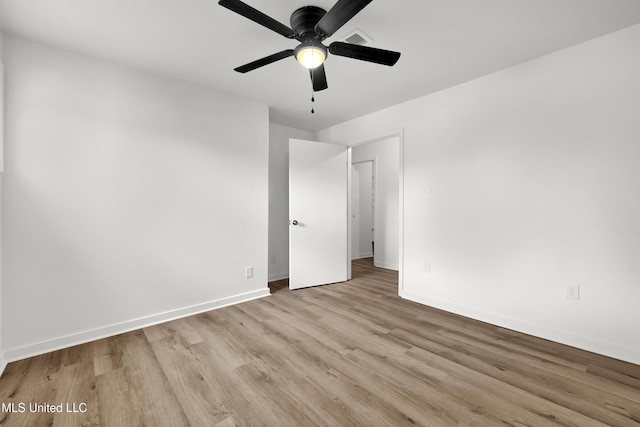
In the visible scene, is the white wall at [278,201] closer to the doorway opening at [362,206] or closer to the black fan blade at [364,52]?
the doorway opening at [362,206]

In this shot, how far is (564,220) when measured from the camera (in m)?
2.28

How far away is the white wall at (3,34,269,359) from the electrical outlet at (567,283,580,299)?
3135 millimetres

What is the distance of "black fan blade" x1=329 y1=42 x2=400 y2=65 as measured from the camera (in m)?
1.70

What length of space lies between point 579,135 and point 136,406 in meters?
3.64

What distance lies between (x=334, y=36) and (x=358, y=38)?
185 mm

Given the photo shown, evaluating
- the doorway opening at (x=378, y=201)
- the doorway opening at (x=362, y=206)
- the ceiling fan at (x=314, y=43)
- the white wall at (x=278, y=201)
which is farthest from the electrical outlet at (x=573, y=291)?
the doorway opening at (x=362, y=206)

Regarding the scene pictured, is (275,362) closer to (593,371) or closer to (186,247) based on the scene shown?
(186,247)

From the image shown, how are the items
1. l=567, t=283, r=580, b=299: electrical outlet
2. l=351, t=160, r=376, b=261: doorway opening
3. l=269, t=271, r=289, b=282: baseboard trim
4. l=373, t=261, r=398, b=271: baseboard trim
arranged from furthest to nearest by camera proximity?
l=351, t=160, r=376, b=261: doorway opening → l=373, t=261, r=398, b=271: baseboard trim → l=269, t=271, r=289, b=282: baseboard trim → l=567, t=283, r=580, b=299: electrical outlet

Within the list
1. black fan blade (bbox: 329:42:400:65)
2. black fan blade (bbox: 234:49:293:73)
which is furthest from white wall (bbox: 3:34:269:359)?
black fan blade (bbox: 329:42:400:65)

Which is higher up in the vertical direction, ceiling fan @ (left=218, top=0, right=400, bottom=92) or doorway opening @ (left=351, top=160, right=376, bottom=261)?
ceiling fan @ (left=218, top=0, right=400, bottom=92)

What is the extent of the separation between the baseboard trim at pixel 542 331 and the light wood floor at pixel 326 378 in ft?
0.24

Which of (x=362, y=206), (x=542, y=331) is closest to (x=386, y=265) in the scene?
(x=362, y=206)

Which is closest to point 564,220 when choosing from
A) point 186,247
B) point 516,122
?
point 516,122

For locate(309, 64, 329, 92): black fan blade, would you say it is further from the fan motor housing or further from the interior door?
the interior door
